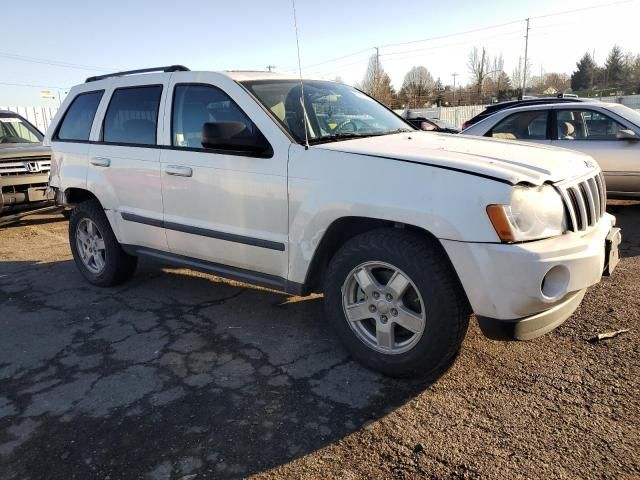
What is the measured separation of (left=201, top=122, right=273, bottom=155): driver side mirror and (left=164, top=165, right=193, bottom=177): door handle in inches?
17.5

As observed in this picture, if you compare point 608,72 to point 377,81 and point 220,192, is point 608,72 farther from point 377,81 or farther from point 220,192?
point 220,192

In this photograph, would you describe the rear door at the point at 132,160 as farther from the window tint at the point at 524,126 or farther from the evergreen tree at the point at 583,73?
the evergreen tree at the point at 583,73

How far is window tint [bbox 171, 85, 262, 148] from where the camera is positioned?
3808 mm

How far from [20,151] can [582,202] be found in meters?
8.18

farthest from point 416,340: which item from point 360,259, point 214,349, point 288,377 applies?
point 214,349

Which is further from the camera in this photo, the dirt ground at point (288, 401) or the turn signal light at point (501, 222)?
the turn signal light at point (501, 222)

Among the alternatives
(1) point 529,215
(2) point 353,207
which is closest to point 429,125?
(2) point 353,207

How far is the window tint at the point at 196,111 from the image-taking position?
12.5 feet

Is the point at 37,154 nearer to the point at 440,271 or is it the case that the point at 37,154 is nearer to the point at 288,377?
the point at 288,377

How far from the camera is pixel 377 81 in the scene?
1756 inches

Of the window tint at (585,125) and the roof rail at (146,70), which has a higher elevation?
the roof rail at (146,70)

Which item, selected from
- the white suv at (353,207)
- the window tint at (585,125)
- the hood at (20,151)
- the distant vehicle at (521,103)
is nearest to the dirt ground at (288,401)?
the white suv at (353,207)

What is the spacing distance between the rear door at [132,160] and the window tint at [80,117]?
21 cm

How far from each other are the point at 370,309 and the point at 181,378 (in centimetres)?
129
